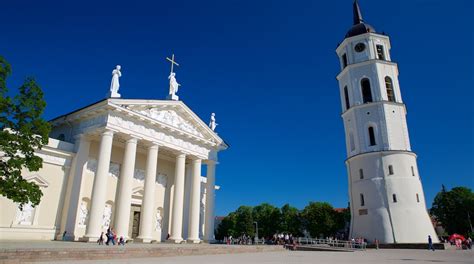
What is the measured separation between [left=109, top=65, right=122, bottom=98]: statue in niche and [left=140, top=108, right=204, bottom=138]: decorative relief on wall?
229 centimetres

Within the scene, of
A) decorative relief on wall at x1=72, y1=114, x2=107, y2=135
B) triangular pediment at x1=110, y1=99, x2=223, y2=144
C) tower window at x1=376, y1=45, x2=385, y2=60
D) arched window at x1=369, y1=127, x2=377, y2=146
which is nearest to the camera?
decorative relief on wall at x1=72, y1=114, x2=107, y2=135

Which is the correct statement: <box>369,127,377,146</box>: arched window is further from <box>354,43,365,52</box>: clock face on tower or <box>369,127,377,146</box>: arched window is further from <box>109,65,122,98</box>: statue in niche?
<box>109,65,122,98</box>: statue in niche

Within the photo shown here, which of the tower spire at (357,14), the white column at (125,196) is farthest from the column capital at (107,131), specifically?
the tower spire at (357,14)

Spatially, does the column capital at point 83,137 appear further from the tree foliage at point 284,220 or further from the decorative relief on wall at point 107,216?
the tree foliage at point 284,220

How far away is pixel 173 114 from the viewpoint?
26.3m

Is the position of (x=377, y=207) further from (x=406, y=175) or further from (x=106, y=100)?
(x=106, y=100)

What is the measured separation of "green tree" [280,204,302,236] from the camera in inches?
2569

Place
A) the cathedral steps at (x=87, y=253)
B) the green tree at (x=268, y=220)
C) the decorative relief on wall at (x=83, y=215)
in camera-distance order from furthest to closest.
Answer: the green tree at (x=268, y=220) < the decorative relief on wall at (x=83, y=215) < the cathedral steps at (x=87, y=253)

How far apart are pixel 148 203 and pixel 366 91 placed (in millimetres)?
26433

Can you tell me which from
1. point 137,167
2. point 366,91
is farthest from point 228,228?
point 137,167

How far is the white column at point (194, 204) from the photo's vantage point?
85.6 feet

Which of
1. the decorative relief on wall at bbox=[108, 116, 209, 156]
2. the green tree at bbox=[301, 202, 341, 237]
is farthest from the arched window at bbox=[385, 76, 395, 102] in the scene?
the green tree at bbox=[301, 202, 341, 237]

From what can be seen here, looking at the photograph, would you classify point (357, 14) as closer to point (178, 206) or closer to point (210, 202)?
point (210, 202)

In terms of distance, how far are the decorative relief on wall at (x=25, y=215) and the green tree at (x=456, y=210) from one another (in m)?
57.1
